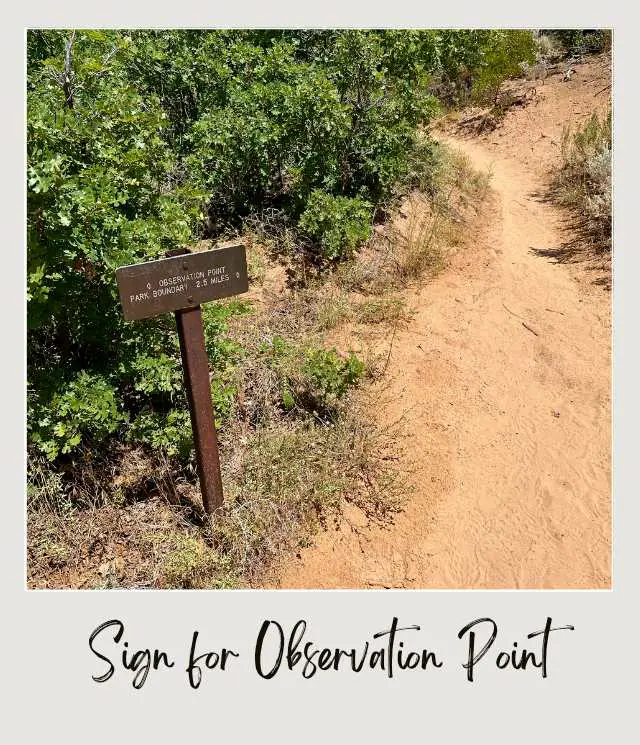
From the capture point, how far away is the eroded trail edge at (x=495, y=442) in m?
3.81

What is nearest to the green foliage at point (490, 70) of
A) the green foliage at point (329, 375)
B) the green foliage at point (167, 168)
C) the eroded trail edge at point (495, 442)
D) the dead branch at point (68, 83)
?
the green foliage at point (167, 168)

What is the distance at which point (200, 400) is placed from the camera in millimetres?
3311

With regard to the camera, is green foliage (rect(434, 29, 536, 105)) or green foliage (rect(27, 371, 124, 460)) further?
green foliage (rect(434, 29, 536, 105))

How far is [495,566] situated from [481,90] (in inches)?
450

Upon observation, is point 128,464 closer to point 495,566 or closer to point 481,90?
point 495,566

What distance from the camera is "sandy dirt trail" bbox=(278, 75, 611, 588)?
12.5 ft

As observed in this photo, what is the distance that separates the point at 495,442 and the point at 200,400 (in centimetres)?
244

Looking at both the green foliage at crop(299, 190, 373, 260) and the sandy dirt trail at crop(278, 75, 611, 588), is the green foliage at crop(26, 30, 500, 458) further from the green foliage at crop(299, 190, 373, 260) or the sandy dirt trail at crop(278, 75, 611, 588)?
the sandy dirt trail at crop(278, 75, 611, 588)

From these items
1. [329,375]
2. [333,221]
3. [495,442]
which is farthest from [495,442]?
[333,221]

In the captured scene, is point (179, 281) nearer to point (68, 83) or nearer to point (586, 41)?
point (68, 83)

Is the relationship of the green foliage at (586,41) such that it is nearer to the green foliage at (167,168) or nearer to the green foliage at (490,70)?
the green foliage at (490,70)

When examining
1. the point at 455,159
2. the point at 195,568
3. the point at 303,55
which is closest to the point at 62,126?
the point at 195,568

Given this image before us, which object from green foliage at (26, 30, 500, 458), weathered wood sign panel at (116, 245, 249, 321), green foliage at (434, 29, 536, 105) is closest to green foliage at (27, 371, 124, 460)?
green foliage at (26, 30, 500, 458)

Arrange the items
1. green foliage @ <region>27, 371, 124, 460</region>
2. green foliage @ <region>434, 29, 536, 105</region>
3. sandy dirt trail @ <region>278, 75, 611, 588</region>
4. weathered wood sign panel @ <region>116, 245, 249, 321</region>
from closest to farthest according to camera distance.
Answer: weathered wood sign panel @ <region>116, 245, 249, 321</region>
green foliage @ <region>27, 371, 124, 460</region>
sandy dirt trail @ <region>278, 75, 611, 588</region>
green foliage @ <region>434, 29, 536, 105</region>
